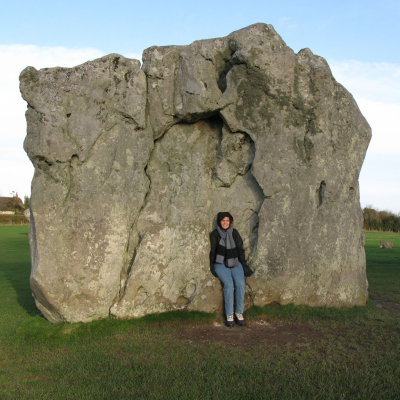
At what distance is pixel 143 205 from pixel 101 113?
2008mm

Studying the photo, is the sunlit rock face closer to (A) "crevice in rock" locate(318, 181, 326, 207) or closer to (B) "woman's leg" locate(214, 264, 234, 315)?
(A) "crevice in rock" locate(318, 181, 326, 207)

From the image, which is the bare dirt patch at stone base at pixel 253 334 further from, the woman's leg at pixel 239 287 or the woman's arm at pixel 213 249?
the woman's arm at pixel 213 249

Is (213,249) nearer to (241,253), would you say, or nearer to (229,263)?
(229,263)

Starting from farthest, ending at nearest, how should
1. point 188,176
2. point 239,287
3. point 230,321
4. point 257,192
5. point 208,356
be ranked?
1. point 257,192
2. point 188,176
3. point 239,287
4. point 230,321
5. point 208,356

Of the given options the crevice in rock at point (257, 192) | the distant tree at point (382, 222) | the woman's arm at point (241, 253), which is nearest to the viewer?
the woman's arm at point (241, 253)

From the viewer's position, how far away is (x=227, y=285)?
329 inches

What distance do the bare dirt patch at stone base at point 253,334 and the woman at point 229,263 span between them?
0.33m

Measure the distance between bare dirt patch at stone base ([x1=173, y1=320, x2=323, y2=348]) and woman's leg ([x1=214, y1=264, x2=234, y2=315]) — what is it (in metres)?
0.37

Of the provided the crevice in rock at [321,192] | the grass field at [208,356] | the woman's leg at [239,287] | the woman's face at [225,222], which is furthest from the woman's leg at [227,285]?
the crevice in rock at [321,192]

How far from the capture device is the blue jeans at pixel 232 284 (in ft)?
27.3

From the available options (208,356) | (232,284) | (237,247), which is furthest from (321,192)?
(208,356)

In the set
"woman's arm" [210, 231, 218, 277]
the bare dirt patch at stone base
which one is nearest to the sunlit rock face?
"woman's arm" [210, 231, 218, 277]

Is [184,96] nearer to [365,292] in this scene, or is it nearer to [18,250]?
[365,292]

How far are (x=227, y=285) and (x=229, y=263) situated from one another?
0.43m
